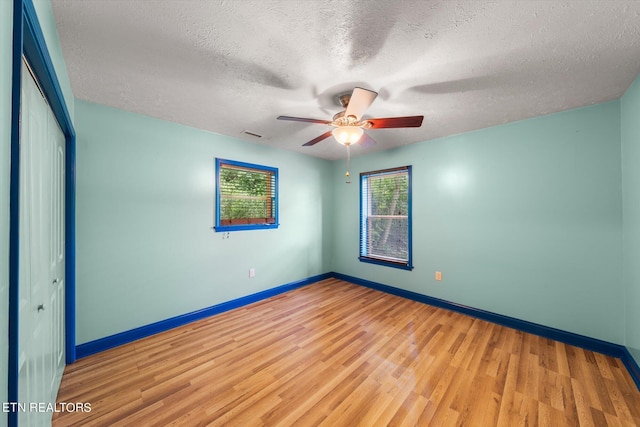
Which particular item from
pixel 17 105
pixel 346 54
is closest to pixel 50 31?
pixel 17 105

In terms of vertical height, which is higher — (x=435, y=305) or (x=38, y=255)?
(x=38, y=255)

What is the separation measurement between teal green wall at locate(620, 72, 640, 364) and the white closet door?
12.4ft

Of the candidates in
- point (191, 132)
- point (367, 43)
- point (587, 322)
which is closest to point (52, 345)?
point (191, 132)

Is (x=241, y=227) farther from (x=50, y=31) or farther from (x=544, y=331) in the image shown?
(x=544, y=331)

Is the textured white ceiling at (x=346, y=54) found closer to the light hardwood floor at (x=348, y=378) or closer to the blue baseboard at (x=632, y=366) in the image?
the blue baseboard at (x=632, y=366)

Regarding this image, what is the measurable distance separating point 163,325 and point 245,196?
184cm

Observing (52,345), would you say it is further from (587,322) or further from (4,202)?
(587,322)

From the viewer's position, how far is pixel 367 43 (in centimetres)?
149

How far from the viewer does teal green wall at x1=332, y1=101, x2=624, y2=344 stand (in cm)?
226

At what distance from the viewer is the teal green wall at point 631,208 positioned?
1.89 m

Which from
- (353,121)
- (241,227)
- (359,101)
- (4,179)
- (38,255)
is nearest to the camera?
(4,179)

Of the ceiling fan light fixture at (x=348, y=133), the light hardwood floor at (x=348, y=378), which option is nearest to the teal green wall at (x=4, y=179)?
the light hardwood floor at (x=348, y=378)

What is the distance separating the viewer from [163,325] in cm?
263

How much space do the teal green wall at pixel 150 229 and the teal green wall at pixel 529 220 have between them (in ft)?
8.22
